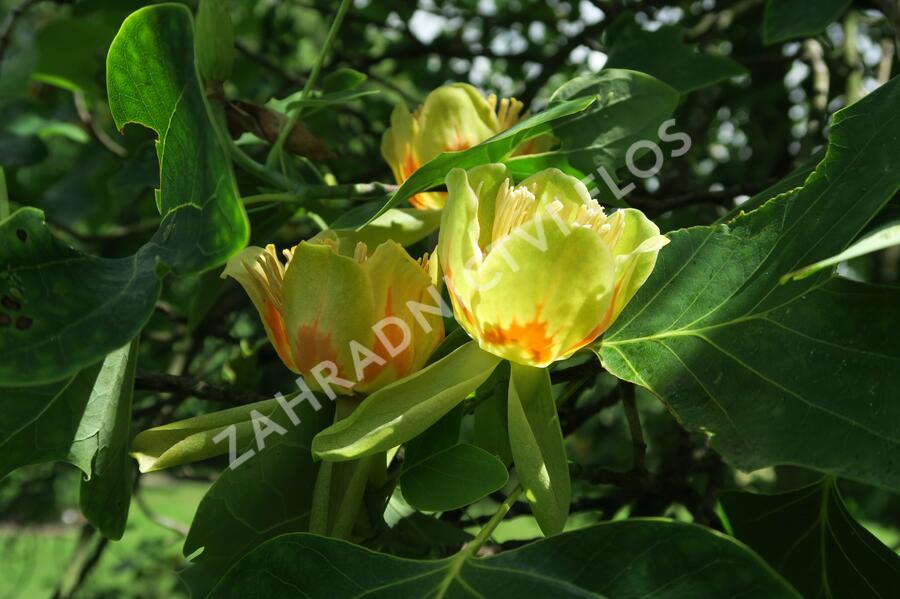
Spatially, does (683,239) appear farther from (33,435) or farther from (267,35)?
(267,35)

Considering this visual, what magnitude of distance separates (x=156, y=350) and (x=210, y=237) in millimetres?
1426

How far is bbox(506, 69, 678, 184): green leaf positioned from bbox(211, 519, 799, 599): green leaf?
38 centimetres

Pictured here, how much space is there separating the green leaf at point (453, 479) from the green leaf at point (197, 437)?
0.38 feet

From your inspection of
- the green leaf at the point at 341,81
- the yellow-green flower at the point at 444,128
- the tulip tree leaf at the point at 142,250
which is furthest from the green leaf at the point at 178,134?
the green leaf at the point at 341,81

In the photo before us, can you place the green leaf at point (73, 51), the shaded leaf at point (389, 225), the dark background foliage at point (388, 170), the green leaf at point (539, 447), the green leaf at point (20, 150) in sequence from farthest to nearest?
the green leaf at point (73, 51)
the green leaf at point (20, 150)
the dark background foliage at point (388, 170)
the shaded leaf at point (389, 225)
the green leaf at point (539, 447)

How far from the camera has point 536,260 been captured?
611 millimetres

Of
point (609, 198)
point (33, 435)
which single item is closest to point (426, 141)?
point (609, 198)

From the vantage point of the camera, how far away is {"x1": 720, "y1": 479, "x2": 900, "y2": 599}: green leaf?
2.38ft

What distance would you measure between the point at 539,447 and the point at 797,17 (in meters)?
0.72

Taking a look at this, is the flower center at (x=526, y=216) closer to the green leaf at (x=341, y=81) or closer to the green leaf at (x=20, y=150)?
the green leaf at (x=341, y=81)

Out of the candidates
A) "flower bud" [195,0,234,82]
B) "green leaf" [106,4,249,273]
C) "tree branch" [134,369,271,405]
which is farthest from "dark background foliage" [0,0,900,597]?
"green leaf" [106,4,249,273]

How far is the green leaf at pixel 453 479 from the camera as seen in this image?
2.11ft

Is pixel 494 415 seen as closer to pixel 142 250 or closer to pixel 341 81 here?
pixel 142 250

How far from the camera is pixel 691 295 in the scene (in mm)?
692
